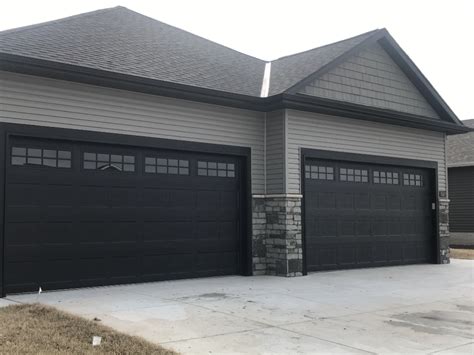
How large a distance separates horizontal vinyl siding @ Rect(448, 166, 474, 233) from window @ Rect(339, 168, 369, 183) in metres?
11.2

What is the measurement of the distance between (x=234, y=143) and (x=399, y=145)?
5.36m

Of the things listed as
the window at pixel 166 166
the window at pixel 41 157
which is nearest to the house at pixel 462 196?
the window at pixel 166 166

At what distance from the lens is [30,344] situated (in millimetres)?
5676

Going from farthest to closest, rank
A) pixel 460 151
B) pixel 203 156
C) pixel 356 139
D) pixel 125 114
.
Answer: pixel 460 151, pixel 356 139, pixel 203 156, pixel 125 114

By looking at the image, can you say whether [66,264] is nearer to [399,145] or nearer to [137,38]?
[137,38]

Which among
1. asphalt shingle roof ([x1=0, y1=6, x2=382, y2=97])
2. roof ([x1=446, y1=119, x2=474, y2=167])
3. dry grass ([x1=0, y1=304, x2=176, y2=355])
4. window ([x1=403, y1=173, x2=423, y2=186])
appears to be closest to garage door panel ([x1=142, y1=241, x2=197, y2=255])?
asphalt shingle roof ([x1=0, y1=6, x2=382, y2=97])

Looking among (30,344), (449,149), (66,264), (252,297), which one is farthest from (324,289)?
(449,149)

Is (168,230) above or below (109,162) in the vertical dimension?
below

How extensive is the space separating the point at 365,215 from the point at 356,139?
206 centimetres

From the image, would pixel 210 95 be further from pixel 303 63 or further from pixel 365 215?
pixel 365 215

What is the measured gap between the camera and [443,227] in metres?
16.2

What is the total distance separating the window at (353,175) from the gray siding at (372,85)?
5.80 feet

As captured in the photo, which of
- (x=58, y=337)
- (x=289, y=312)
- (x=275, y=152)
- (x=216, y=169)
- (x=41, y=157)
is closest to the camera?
(x=58, y=337)

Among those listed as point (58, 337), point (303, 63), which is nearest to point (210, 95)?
point (303, 63)
